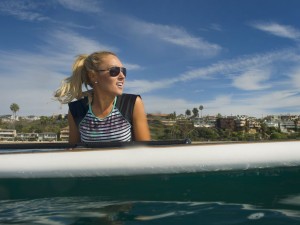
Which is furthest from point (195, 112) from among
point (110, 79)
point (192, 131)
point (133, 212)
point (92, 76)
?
point (133, 212)

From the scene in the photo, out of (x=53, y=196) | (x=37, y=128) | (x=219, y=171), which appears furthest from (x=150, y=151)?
(x=37, y=128)

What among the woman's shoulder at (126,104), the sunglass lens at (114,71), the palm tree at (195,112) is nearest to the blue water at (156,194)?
the woman's shoulder at (126,104)

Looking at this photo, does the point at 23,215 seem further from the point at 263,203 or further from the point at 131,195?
the point at 263,203

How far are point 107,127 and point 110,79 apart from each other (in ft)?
1.63

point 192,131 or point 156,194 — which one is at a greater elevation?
point 192,131

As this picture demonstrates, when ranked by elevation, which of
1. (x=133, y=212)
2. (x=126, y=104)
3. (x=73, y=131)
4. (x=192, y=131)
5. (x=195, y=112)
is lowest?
(x=133, y=212)

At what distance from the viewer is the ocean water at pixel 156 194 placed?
2791mm

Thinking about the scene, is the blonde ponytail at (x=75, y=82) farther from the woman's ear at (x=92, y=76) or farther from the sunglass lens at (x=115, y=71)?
the sunglass lens at (x=115, y=71)

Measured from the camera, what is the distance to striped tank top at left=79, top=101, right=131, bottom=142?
4.00m

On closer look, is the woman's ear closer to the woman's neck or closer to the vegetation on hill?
the woman's neck

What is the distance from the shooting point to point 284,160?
3.07 m

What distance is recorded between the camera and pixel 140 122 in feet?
13.5

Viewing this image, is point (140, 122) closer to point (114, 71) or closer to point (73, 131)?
point (114, 71)

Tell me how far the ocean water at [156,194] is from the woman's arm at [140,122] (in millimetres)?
1253
